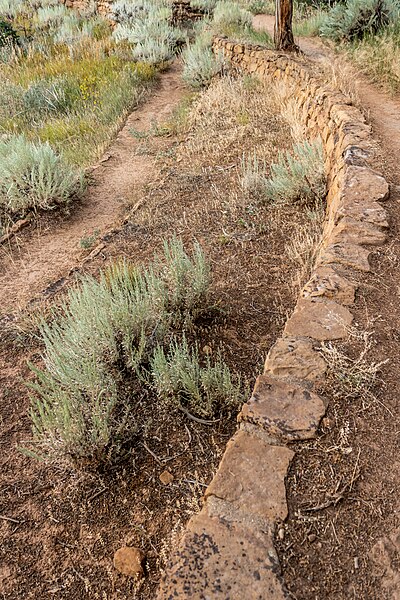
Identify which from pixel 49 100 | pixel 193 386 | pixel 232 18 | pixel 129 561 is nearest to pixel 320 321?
pixel 193 386

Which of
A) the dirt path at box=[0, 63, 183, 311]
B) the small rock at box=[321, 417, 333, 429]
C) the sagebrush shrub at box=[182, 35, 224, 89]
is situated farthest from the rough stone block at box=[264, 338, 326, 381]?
the sagebrush shrub at box=[182, 35, 224, 89]

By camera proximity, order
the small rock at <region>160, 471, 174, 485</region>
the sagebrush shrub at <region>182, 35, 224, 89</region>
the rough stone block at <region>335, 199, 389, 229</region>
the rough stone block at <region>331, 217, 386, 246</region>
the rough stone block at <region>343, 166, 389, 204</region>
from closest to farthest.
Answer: the small rock at <region>160, 471, 174, 485</region>, the rough stone block at <region>331, 217, 386, 246</region>, the rough stone block at <region>335, 199, 389, 229</region>, the rough stone block at <region>343, 166, 389, 204</region>, the sagebrush shrub at <region>182, 35, 224, 89</region>

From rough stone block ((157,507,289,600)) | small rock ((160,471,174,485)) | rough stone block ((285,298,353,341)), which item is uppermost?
rough stone block ((157,507,289,600))

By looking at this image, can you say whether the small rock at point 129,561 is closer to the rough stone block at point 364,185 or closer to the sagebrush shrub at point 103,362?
the sagebrush shrub at point 103,362

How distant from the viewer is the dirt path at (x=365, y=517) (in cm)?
158

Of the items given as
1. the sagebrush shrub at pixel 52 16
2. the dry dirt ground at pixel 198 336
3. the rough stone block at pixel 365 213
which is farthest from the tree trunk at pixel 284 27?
the sagebrush shrub at pixel 52 16

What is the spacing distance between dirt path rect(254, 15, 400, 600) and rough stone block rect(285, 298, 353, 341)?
10 centimetres

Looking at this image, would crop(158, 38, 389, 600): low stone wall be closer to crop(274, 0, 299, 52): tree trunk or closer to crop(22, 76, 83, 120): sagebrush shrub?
crop(274, 0, 299, 52): tree trunk

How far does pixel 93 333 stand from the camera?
2973 millimetres

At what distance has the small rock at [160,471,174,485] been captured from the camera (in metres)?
2.43

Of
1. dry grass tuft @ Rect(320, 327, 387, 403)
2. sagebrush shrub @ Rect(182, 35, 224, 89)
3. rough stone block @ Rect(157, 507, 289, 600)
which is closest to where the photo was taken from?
rough stone block @ Rect(157, 507, 289, 600)

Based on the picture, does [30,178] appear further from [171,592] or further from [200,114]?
[171,592]

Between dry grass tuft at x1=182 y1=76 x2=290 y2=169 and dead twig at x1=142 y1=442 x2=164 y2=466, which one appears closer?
dead twig at x1=142 y1=442 x2=164 y2=466

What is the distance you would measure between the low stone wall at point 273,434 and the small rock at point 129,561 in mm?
561
